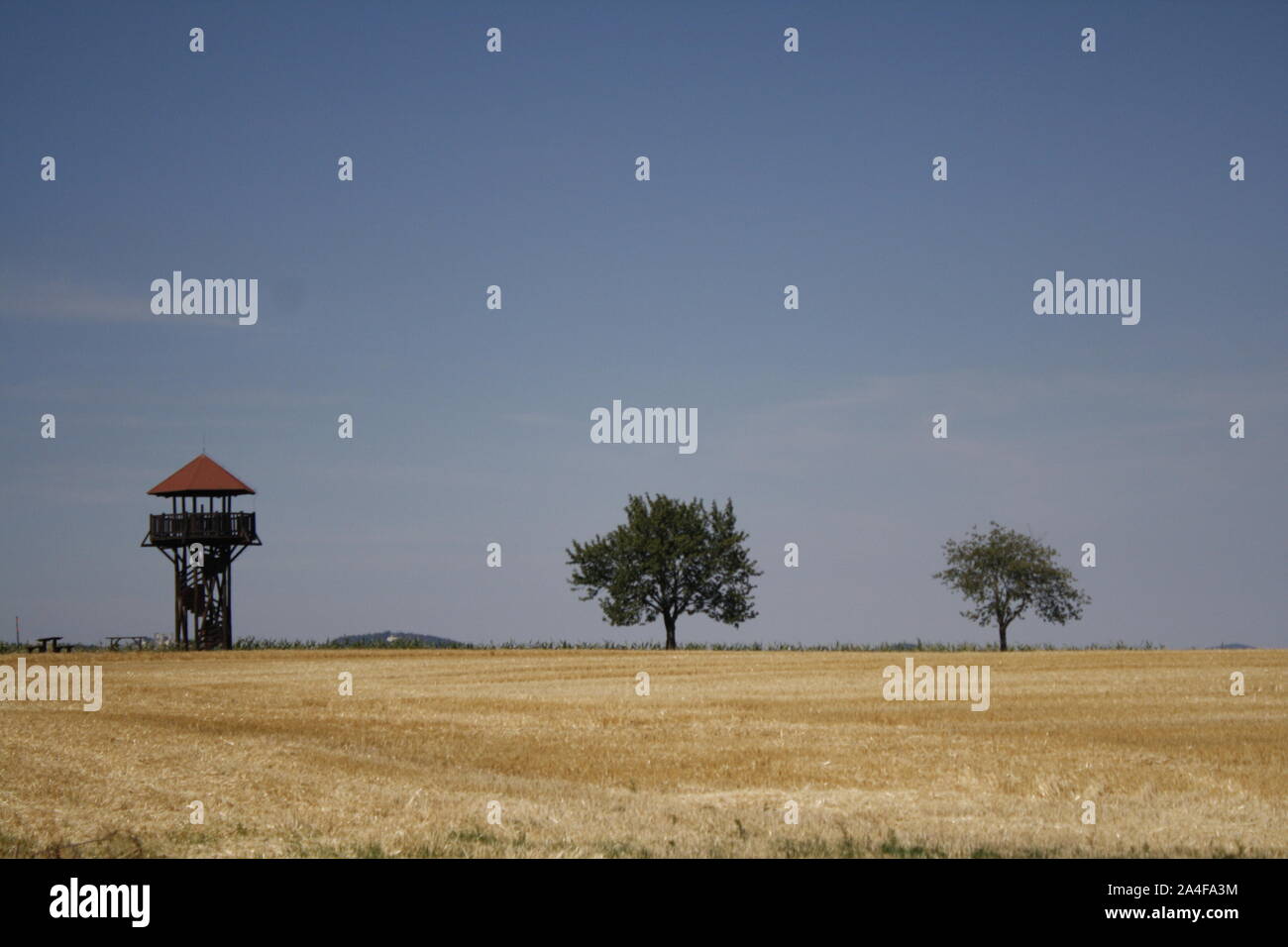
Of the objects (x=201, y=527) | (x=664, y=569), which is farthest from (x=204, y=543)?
(x=664, y=569)

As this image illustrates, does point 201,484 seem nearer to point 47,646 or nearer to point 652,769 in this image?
point 47,646

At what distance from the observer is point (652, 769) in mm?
27453

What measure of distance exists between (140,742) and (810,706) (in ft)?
63.2

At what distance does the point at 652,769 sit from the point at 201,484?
55231 millimetres

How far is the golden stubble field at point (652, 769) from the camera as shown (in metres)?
18.1

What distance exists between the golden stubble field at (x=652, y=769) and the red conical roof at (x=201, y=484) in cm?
2874

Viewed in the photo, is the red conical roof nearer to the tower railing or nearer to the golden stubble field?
the tower railing

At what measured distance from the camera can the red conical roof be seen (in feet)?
248

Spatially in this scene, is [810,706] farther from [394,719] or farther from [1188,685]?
[1188,685]

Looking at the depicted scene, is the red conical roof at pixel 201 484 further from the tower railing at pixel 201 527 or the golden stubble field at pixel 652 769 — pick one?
the golden stubble field at pixel 652 769
